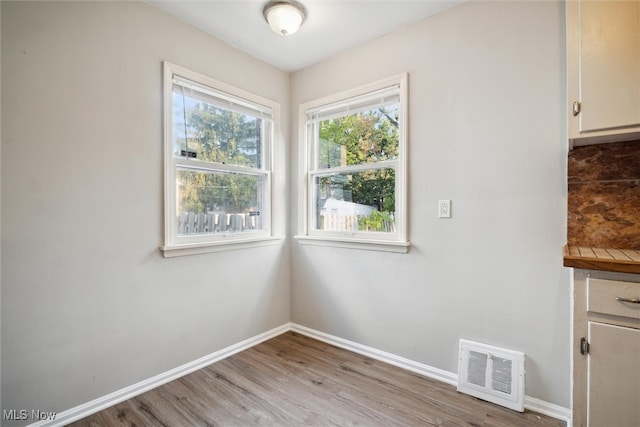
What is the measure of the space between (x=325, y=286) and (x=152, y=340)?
1.37 meters

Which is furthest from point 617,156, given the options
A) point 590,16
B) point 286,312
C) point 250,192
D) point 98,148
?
point 98,148

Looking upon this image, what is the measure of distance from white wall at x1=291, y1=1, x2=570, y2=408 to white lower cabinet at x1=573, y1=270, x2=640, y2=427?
0.45m

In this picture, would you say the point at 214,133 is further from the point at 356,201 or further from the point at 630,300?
the point at 630,300

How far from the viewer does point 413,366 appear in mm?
2148

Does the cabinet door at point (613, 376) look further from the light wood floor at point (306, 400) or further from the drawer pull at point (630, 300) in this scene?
the light wood floor at point (306, 400)

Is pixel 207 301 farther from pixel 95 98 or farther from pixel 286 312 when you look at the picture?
pixel 95 98

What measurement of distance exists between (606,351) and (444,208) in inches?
41.6

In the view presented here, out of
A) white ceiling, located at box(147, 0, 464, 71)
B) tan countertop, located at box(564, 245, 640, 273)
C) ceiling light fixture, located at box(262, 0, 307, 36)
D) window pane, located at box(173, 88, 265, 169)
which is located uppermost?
white ceiling, located at box(147, 0, 464, 71)

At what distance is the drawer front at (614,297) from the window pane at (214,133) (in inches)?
93.2

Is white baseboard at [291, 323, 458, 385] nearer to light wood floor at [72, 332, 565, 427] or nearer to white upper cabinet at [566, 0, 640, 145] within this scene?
light wood floor at [72, 332, 565, 427]

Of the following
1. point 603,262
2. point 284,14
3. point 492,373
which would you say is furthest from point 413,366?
point 284,14

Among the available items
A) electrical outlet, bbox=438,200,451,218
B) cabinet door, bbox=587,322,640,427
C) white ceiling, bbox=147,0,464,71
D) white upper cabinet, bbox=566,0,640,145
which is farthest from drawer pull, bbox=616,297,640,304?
white ceiling, bbox=147,0,464,71

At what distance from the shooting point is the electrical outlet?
2.00 m

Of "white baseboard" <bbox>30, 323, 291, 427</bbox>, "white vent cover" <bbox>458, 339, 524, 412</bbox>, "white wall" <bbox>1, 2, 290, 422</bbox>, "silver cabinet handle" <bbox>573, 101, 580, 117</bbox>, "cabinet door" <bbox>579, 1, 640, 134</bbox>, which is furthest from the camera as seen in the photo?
"white vent cover" <bbox>458, 339, 524, 412</bbox>
